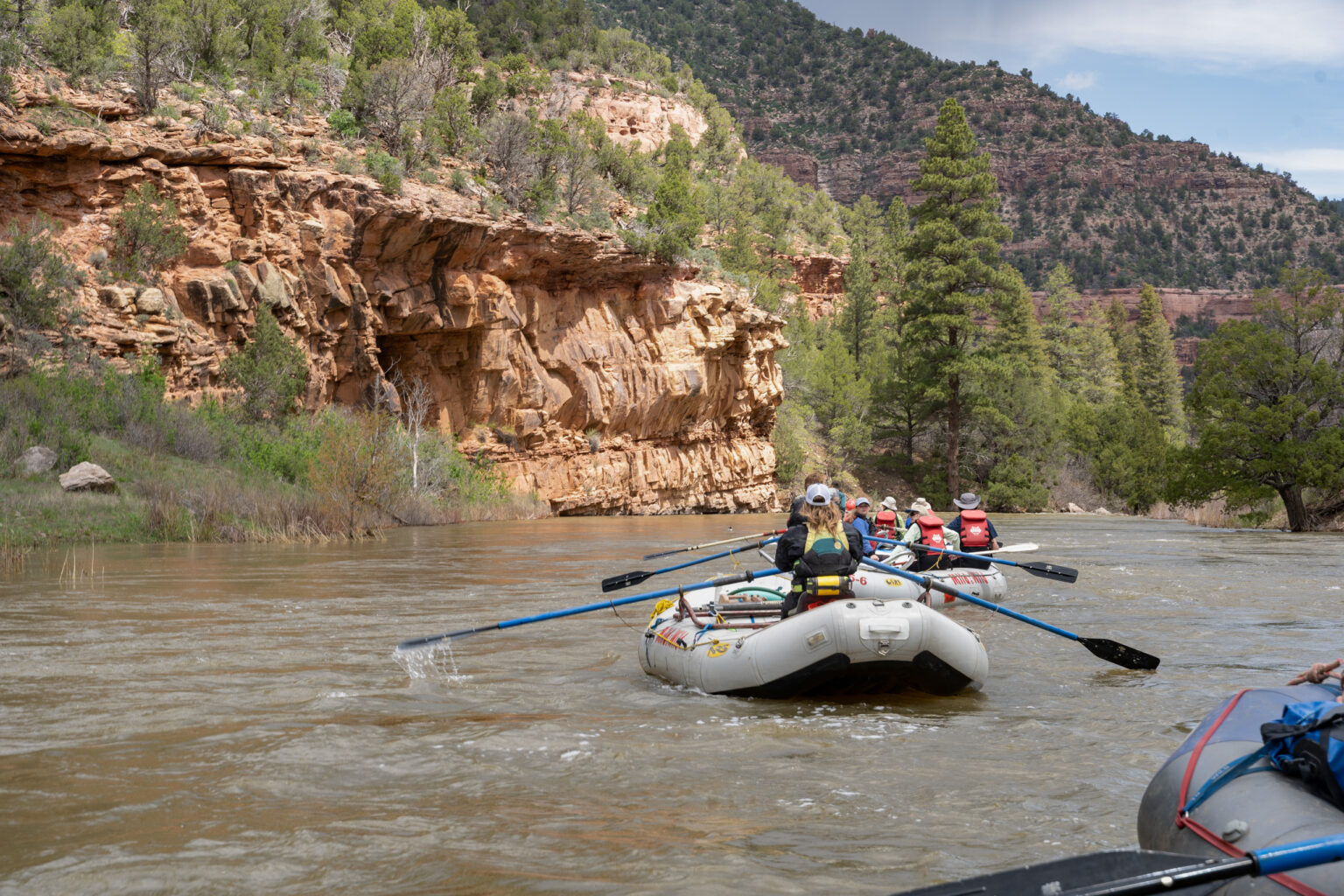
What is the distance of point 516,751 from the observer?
20.5 feet

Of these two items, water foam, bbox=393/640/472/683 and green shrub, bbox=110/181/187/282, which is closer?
water foam, bbox=393/640/472/683

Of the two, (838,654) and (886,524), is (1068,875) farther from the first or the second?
(886,524)

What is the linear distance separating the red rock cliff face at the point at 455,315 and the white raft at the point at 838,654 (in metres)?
20.9

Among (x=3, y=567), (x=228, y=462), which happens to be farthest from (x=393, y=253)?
(x=3, y=567)

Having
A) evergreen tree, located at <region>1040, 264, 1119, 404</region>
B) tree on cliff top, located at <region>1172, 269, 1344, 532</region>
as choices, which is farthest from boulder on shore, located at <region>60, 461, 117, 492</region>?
evergreen tree, located at <region>1040, 264, 1119, 404</region>

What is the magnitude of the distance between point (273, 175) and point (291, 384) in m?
5.62

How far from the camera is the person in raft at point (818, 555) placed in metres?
8.06

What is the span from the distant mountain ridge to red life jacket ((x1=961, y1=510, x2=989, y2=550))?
9581 cm

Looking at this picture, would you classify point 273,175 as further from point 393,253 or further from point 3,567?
point 3,567

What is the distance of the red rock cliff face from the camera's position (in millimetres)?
25531

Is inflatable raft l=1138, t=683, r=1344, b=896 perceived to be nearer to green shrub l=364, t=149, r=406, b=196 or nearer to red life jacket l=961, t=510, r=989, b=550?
red life jacket l=961, t=510, r=989, b=550

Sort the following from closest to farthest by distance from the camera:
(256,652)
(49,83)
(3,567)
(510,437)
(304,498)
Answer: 1. (256,652)
2. (3,567)
3. (304,498)
4. (49,83)
5. (510,437)

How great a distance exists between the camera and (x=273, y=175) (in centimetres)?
2789

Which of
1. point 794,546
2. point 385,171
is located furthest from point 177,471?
point 794,546
